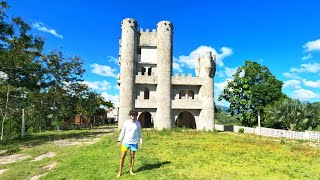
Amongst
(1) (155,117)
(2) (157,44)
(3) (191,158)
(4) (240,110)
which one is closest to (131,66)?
(2) (157,44)

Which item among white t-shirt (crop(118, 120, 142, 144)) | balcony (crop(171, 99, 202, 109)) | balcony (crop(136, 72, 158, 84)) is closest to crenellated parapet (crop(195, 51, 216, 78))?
balcony (crop(171, 99, 202, 109))

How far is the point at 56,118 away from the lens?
39.4 meters

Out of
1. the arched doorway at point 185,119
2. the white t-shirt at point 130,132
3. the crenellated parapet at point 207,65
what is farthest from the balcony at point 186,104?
the white t-shirt at point 130,132

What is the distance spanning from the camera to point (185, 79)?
36.5 m

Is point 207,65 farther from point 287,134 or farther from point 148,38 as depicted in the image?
point 287,134

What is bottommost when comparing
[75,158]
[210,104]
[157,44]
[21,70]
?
[75,158]

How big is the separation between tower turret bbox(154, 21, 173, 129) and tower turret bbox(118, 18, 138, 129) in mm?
3508

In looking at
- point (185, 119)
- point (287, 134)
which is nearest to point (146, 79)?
point (185, 119)

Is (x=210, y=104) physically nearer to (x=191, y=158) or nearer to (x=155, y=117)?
(x=155, y=117)

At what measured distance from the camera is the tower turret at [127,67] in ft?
111

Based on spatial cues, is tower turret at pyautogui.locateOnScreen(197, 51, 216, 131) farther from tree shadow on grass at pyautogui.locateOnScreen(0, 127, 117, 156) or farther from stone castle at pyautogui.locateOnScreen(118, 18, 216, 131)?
tree shadow on grass at pyautogui.locateOnScreen(0, 127, 117, 156)

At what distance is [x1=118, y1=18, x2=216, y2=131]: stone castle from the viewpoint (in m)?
34.7

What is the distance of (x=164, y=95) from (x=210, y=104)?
6404 millimetres

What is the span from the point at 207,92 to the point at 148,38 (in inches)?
447
